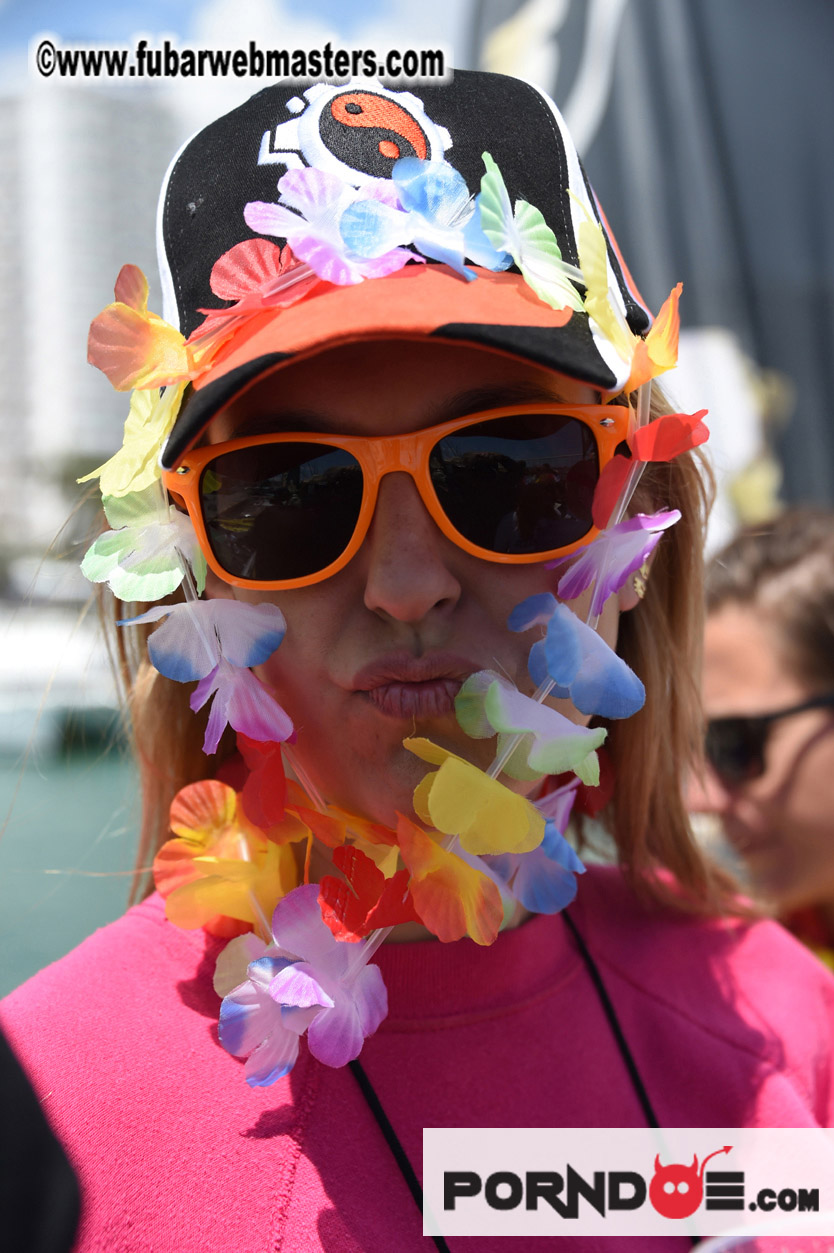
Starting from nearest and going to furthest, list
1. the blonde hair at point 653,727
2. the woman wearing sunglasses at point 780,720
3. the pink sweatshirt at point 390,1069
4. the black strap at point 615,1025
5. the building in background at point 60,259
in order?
the pink sweatshirt at point 390,1069 → the black strap at point 615,1025 → the blonde hair at point 653,727 → the woman wearing sunglasses at point 780,720 → the building in background at point 60,259

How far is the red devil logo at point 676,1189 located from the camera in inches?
52.1

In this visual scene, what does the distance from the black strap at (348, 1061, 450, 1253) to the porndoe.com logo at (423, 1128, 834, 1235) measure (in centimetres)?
1

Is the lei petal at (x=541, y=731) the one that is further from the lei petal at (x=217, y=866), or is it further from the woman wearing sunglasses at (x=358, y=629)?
the lei petal at (x=217, y=866)

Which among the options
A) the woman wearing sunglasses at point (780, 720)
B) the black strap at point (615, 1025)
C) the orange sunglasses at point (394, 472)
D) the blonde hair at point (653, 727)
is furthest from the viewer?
the woman wearing sunglasses at point (780, 720)

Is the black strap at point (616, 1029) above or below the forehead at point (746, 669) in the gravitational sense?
below

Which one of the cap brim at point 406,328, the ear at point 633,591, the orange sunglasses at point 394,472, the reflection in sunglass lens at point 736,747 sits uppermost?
the cap brim at point 406,328

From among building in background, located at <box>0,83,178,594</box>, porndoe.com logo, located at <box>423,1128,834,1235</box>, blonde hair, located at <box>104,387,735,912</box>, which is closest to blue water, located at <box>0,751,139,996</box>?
blonde hair, located at <box>104,387,735,912</box>

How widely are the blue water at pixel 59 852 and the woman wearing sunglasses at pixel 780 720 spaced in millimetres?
1381

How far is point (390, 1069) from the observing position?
4.21 feet

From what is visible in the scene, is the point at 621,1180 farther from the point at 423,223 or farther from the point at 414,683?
the point at 423,223

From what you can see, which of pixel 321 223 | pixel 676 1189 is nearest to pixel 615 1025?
pixel 676 1189

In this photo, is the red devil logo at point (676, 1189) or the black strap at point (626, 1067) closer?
the black strap at point (626, 1067)

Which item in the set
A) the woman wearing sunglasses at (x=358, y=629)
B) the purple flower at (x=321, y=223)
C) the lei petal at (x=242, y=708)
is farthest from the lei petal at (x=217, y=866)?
the purple flower at (x=321, y=223)

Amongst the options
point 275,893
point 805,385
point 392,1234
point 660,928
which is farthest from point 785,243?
point 392,1234
